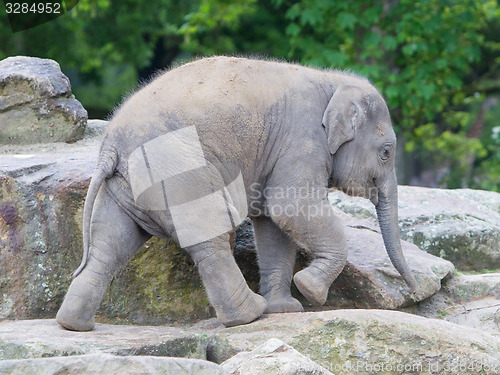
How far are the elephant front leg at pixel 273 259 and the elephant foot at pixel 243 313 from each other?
25.2 inches

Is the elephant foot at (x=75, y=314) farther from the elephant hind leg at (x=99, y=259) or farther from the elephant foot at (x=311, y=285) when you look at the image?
the elephant foot at (x=311, y=285)

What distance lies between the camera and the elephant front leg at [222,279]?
4789 mm

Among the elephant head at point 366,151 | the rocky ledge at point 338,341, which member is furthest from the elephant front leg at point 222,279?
the elephant head at point 366,151

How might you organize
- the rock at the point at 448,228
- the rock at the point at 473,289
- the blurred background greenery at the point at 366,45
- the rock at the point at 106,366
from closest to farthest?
1. the rock at the point at 106,366
2. the rock at the point at 473,289
3. the rock at the point at 448,228
4. the blurred background greenery at the point at 366,45

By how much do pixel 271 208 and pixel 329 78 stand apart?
42.0 inches

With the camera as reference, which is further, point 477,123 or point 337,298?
point 477,123

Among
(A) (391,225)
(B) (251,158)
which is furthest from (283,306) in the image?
(B) (251,158)

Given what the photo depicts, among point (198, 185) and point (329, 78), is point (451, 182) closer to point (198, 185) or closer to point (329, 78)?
point (329, 78)

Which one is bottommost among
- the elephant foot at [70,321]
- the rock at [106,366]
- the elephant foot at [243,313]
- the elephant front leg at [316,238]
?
the elephant foot at [70,321]

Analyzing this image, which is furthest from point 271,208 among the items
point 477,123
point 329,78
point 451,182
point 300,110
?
point 477,123

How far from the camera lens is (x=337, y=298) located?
19.5 feet

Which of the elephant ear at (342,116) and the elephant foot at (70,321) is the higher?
the elephant ear at (342,116)

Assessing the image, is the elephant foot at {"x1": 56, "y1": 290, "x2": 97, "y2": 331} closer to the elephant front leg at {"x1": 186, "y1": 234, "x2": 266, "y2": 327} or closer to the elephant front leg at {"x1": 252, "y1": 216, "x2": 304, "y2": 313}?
the elephant front leg at {"x1": 186, "y1": 234, "x2": 266, "y2": 327}

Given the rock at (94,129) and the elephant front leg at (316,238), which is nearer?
the elephant front leg at (316,238)
